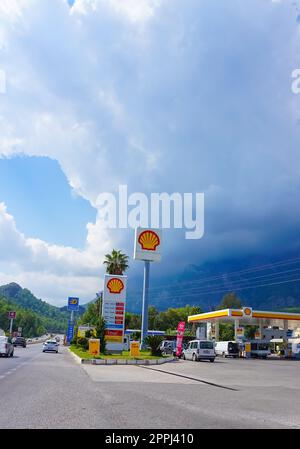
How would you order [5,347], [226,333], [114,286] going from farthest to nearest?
[226,333]
[114,286]
[5,347]

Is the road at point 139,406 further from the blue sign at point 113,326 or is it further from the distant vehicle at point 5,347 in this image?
the blue sign at point 113,326

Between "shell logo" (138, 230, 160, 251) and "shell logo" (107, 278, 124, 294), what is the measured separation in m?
5.35

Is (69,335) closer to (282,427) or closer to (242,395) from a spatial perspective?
(242,395)

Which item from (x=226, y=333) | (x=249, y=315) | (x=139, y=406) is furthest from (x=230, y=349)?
(x=226, y=333)

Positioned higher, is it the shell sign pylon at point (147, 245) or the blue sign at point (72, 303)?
the shell sign pylon at point (147, 245)

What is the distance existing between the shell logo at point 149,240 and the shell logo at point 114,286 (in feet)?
17.5

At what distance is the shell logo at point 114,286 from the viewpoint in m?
45.1

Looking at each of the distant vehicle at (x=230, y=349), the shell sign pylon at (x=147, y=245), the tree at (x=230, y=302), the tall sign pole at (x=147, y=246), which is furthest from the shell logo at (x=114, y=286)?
the tree at (x=230, y=302)

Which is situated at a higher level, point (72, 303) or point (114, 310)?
point (72, 303)

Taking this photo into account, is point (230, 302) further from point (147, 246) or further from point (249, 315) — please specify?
point (147, 246)

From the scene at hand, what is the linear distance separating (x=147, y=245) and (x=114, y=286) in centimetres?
628

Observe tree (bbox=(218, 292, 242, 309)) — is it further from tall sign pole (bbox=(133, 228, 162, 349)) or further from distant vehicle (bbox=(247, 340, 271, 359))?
tall sign pole (bbox=(133, 228, 162, 349))

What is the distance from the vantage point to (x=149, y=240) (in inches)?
1954
